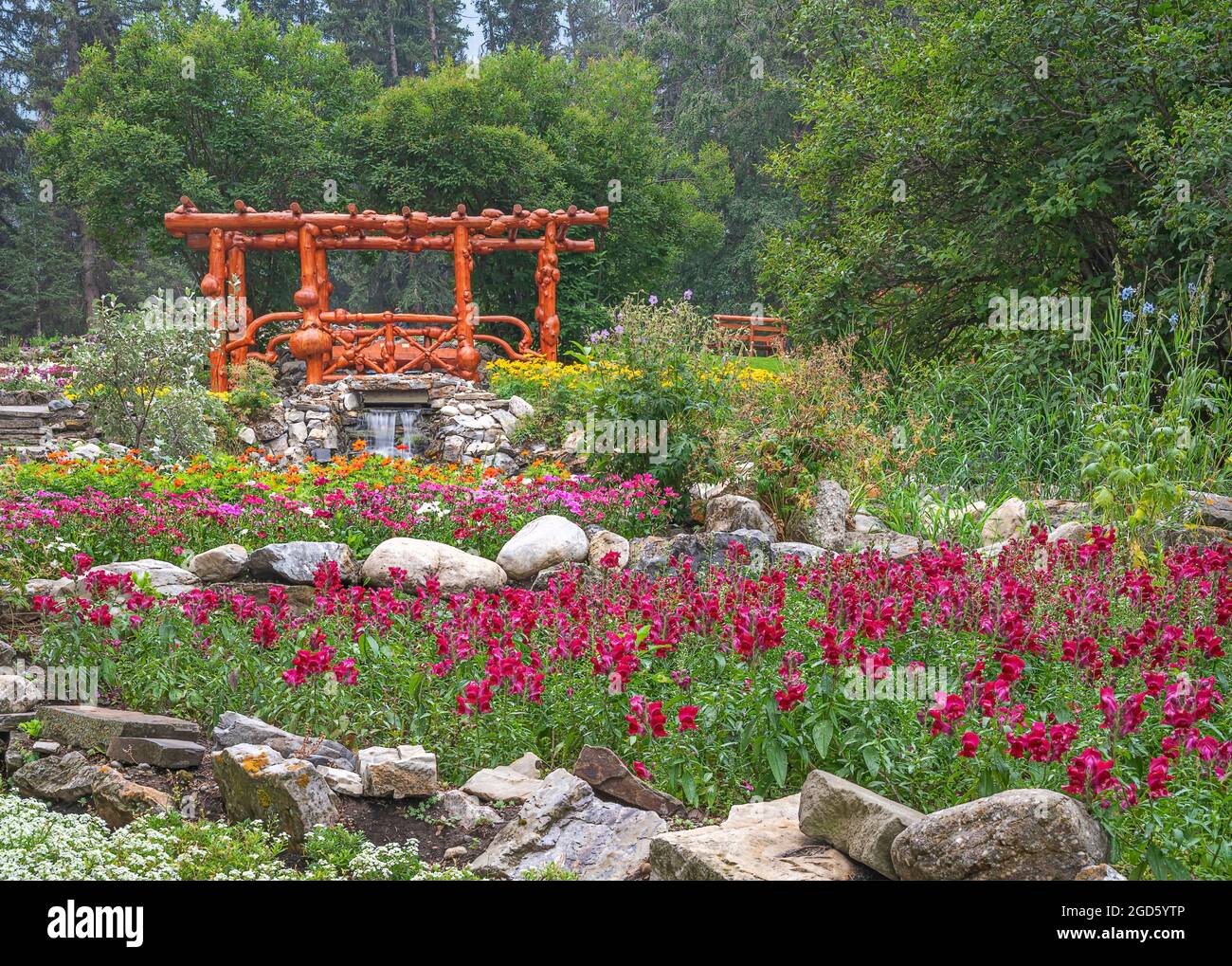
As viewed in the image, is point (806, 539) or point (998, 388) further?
point (998, 388)

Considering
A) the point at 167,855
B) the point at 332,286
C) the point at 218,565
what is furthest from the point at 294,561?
the point at 332,286

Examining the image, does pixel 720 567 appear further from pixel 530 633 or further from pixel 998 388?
pixel 998 388

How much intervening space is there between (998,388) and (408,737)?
7235mm

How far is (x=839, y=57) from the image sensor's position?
13742mm

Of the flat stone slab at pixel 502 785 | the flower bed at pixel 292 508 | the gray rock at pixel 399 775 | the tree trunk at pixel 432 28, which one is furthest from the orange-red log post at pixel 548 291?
the tree trunk at pixel 432 28

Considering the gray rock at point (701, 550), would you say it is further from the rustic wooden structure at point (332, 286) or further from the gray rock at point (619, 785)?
the rustic wooden structure at point (332, 286)

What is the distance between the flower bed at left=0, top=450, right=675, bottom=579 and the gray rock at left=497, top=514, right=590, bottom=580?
1.36ft

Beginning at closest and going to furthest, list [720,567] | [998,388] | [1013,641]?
[1013,641] → [720,567] → [998,388]

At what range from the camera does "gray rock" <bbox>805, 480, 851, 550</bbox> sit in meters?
7.69

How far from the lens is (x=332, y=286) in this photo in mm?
15617

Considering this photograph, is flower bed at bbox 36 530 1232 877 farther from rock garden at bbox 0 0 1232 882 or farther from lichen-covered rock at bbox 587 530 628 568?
lichen-covered rock at bbox 587 530 628 568

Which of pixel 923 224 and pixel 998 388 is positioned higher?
pixel 923 224

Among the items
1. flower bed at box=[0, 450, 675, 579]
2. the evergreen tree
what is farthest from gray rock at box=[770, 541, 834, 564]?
the evergreen tree

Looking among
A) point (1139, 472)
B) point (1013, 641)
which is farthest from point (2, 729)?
point (1139, 472)
